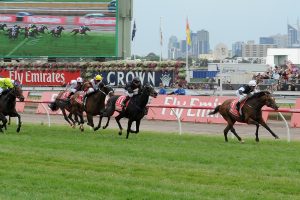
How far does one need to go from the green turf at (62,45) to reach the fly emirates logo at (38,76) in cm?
123

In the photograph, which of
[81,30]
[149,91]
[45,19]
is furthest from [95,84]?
[45,19]

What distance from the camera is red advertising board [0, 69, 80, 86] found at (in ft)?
134

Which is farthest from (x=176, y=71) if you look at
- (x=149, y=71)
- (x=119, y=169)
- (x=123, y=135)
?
(x=119, y=169)

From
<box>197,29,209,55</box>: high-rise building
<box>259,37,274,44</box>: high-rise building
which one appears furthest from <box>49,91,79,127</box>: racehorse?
<box>259,37,274,44</box>: high-rise building

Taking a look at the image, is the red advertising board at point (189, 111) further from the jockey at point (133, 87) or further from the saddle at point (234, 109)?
the jockey at point (133, 87)

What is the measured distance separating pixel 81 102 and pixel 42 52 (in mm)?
18941

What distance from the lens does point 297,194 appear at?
31.4 feet

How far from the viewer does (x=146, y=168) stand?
1205 cm

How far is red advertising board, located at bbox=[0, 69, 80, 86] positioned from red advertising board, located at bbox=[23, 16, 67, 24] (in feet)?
8.70

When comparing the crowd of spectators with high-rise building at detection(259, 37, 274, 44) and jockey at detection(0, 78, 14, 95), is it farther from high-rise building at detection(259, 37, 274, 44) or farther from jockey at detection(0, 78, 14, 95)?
high-rise building at detection(259, 37, 274, 44)

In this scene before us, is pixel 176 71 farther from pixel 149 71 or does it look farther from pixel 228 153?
pixel 228 153

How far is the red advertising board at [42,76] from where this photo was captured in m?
40.7

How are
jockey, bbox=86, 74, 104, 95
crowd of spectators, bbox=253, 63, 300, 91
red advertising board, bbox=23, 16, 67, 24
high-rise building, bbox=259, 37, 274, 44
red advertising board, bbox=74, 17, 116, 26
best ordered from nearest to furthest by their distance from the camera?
jockey, bbox=86, 74, 104, 95, crowd of spectators, bbox=253, 63, 300, 91, red advertising board, bbox=74, 17, 116, 26, red advertising board, bbox=23, 16, 67, 24, high-rise building, bbox=259, 37, 274, 44

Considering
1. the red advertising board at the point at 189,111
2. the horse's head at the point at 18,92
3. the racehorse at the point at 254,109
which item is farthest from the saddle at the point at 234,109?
the red advertising board at the point at 189,111
